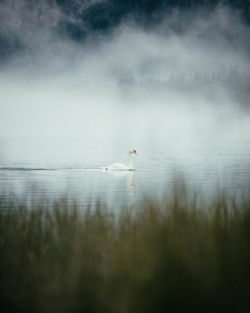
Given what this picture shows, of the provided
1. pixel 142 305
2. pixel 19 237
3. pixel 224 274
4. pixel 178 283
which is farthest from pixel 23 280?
pixel 224 274

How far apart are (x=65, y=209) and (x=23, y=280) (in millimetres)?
1943

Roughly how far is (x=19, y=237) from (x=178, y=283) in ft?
8.70

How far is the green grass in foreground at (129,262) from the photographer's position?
484 centimetres

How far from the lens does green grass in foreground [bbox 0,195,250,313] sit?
484 cm

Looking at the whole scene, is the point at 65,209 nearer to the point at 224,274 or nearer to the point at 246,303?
the point at 224,274

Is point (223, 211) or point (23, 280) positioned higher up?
point (223, 211)

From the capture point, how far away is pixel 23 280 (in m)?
5.33

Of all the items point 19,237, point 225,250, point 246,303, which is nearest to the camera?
point 246,303

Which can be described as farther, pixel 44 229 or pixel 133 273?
pixel 44 229

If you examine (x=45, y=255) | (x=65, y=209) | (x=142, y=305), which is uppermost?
(x=65, y=209)

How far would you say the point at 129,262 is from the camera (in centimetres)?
527

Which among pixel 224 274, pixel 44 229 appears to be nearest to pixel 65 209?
pixel 44 229

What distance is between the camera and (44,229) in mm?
6668

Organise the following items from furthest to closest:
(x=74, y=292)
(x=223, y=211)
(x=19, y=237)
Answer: (x=223, y=211) → (x=19, y=237) → (x=74, y=292)
